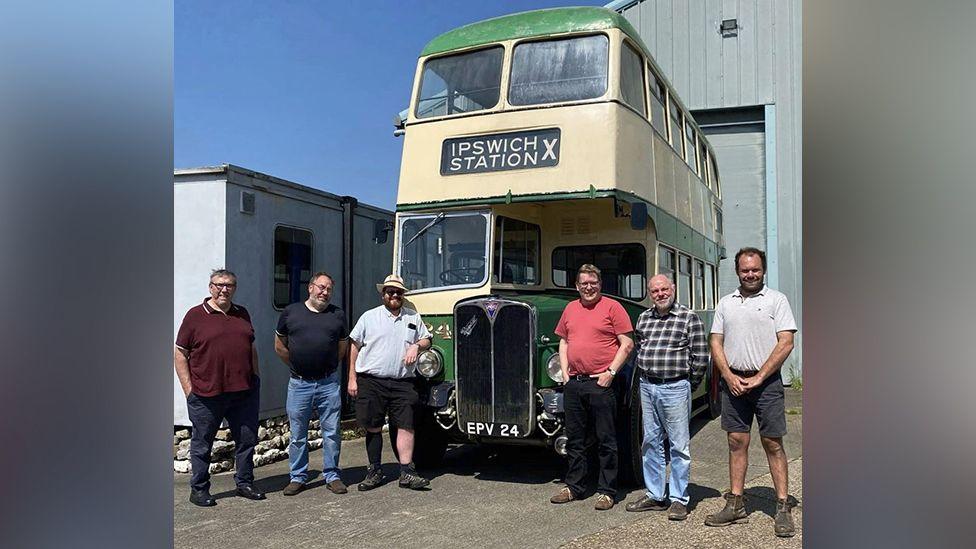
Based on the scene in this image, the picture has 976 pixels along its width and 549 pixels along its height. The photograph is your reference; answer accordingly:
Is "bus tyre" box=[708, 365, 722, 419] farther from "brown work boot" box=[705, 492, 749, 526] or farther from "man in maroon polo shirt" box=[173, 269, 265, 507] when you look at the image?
"man in maroon polo shirt" box=[173, 269, 265, 507]

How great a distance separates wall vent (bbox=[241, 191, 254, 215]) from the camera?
745 cm

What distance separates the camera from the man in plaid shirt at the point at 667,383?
5250 millimetres

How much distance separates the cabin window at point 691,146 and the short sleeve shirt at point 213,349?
587 centimetres

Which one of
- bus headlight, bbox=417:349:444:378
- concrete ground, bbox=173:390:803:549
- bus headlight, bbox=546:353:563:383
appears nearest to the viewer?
concrete ground, bbox=173:390:803:549

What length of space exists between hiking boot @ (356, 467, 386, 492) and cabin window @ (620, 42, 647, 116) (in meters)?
3.78

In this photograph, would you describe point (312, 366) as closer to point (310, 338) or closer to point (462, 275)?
point (310, 338)

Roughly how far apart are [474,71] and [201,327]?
3419 mm

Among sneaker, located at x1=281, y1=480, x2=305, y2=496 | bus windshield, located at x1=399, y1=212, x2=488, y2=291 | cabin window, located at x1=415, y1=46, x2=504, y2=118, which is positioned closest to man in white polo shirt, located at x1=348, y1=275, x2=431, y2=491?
sneaker, located at x1=281, y1=480, x2=305, y2=496

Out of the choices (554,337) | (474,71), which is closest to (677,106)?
(474,71)

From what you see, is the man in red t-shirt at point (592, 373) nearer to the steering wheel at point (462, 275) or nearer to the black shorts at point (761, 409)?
the black shorts at point (761, 409)

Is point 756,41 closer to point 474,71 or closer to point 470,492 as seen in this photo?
point 474,71

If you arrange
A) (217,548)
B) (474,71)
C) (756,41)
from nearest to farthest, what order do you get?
(217,548), (474,71), (756,41)

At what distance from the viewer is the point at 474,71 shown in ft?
23.4
